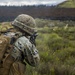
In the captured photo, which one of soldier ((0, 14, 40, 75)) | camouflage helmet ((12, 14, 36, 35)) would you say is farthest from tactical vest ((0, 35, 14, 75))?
camouflage helmet ((12, 14, 36, 35))

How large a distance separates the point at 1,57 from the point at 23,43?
1.14 ft

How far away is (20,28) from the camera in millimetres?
4543

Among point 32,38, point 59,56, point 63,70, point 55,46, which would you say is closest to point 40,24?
point 55,46

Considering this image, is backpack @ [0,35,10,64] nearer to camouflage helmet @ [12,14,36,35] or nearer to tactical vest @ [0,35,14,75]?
tactical vest @ [0,35,14,75]

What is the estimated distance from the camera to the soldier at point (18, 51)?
4344 mm

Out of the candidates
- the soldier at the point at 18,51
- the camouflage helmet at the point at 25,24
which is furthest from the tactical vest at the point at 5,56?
the camouflage helmet at the point at 25,24

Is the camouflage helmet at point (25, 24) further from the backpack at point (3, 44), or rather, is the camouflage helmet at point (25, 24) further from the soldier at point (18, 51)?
the backpack at point (3, 44)

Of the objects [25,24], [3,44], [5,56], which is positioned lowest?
[5,56]

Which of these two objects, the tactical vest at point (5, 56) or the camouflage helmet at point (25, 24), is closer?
the tactical vest at point (5, 56)

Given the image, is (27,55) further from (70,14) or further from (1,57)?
(70,14)

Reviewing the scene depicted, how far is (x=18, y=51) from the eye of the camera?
4.40 metres

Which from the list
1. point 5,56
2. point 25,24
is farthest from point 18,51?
point 25,24

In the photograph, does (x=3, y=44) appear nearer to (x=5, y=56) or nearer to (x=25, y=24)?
(x=5, y=56)

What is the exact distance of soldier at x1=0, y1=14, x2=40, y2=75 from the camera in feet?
14.3
